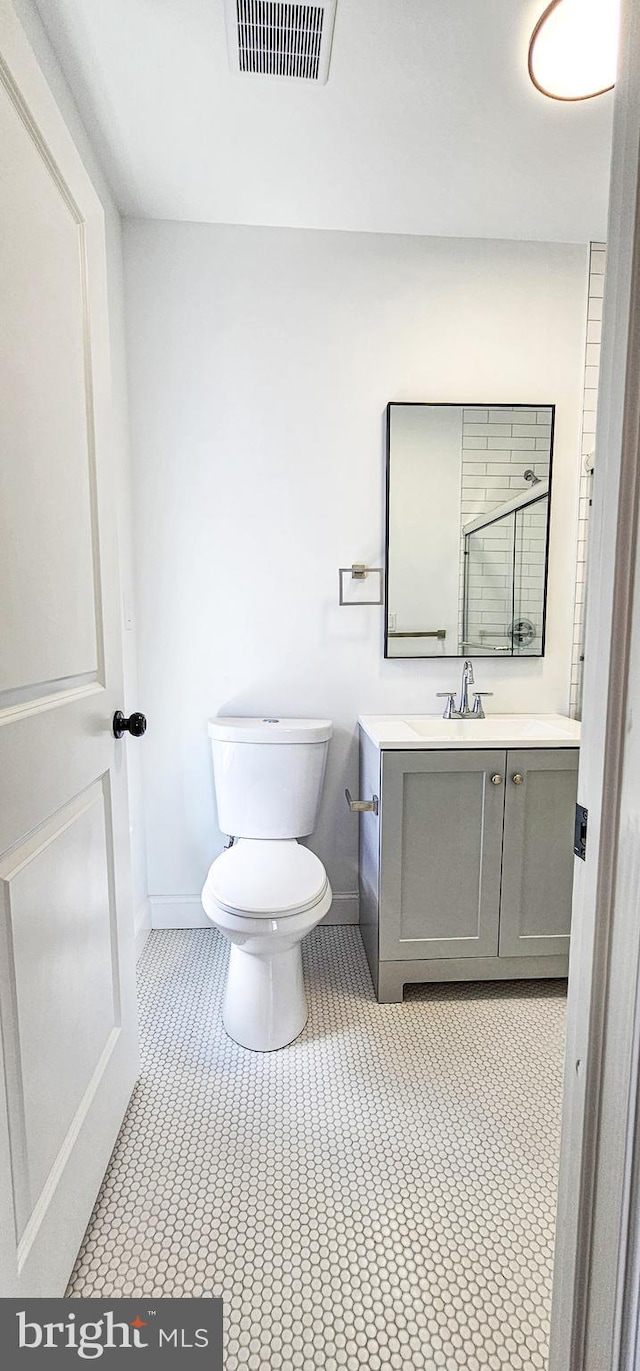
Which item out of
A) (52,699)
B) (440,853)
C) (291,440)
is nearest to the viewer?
(52,699)

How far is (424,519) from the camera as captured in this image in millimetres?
1954

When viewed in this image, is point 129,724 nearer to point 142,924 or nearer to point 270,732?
point 270,732

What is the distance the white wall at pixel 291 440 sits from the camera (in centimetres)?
186

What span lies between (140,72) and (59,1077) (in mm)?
2069

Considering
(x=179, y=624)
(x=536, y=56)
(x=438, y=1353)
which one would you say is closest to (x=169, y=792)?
(x=179, y=624)

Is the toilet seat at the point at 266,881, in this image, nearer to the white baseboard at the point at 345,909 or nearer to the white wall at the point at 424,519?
the white baseboard at the point at 345,909

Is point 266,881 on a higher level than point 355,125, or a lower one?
lower

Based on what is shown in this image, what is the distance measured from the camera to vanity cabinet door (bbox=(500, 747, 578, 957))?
1702mm

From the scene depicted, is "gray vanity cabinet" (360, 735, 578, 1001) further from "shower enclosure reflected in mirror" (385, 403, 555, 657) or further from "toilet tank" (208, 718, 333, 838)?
"shower enclosure reflected in mirror" (385, 403, 555, 657)

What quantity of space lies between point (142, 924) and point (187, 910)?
179 millimetres

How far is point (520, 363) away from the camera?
6.42 ft

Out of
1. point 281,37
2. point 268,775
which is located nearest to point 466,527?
point 268,775

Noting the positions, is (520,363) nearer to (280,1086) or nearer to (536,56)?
(536,56)

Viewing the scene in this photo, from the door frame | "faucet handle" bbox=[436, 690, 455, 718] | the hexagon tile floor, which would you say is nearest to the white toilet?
the hexagon tile floor
